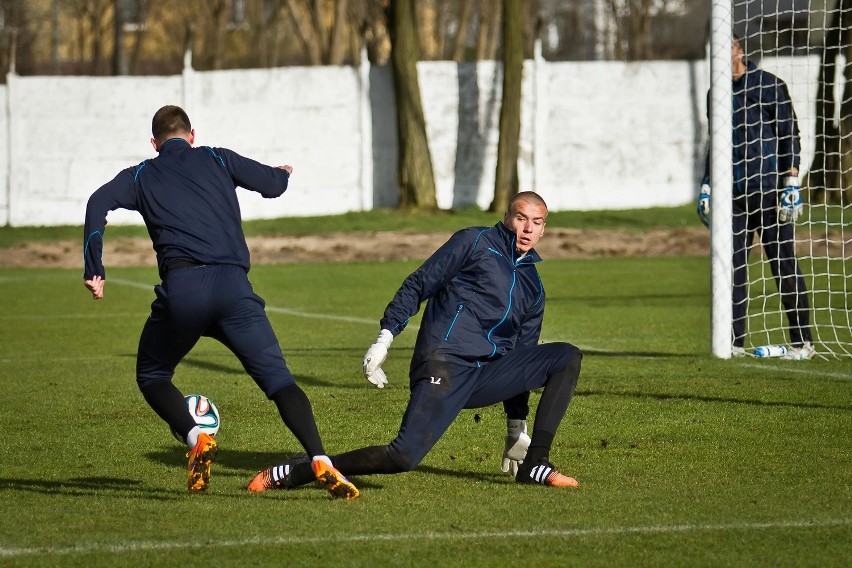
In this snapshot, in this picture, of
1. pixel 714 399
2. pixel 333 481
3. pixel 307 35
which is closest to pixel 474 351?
pixel 333 481

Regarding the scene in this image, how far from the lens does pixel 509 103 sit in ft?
88.2

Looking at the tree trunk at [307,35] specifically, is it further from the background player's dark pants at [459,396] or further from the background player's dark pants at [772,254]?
the background player's dark pants at [459,396]

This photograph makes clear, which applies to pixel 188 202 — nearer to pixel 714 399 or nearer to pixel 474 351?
pixel 474 351

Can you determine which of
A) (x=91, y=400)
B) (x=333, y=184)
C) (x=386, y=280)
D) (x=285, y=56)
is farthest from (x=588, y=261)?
(x=285, y=56)

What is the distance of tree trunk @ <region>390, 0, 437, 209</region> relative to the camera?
2697 cm

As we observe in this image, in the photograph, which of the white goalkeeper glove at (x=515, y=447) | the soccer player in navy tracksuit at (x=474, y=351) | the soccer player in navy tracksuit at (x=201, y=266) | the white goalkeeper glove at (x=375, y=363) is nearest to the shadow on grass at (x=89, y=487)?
the soccer player in navy tracksuit at (x=201, y=266)

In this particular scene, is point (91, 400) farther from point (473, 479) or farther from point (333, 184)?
point (333, 184)

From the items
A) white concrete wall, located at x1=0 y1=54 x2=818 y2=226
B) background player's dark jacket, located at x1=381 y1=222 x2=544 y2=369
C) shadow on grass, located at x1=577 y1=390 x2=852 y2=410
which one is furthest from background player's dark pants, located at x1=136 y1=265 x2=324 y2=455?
white concrete wall, located at x1=0 y1=54 x2=818 y2=226

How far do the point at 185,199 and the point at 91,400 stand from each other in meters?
3.46

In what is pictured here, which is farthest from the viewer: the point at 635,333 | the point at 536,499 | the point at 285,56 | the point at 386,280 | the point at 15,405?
the point at 285,56

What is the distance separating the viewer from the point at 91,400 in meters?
9.66

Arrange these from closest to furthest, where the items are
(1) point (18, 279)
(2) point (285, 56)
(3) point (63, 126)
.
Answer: (1) point (18, 279) < (3) point (63, 126) < (2) point (285, 56)

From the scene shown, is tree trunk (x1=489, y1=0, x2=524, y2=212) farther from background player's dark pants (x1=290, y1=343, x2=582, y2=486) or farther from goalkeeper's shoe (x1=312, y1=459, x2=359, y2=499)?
goalkeeper's shoe (x1=312, y1=459, x2=359, y2=499)

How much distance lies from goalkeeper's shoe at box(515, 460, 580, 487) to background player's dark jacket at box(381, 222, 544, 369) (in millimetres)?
528
